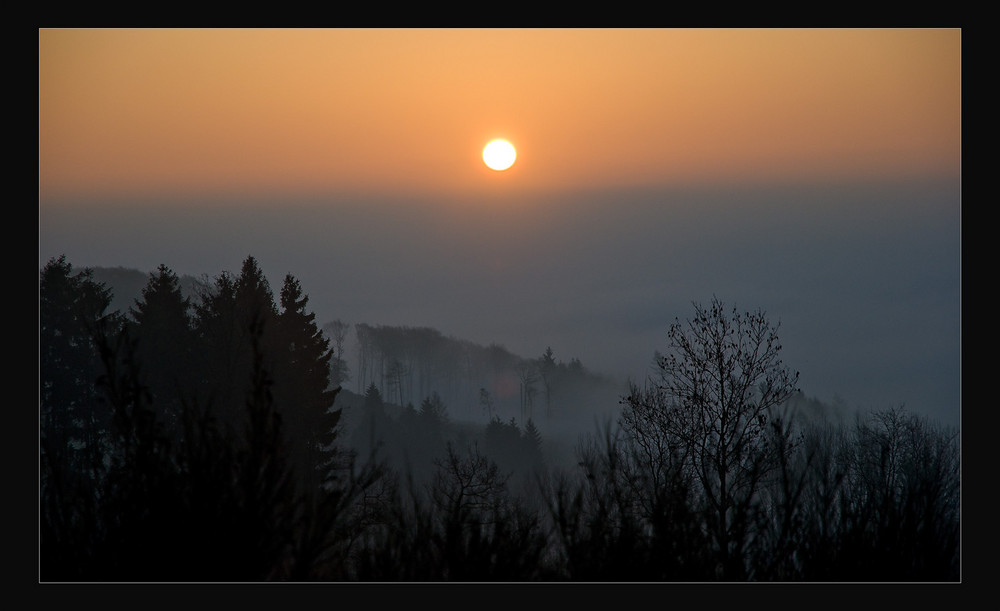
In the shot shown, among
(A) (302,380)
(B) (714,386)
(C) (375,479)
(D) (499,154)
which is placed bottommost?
(C) (375,479)

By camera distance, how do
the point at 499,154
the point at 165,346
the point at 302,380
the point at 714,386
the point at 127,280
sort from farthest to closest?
the point at 127,280 → the point at 302,380 → the point at 499,154 → the point at 165,346 → the point at 714,386

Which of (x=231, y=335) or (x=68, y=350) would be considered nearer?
(x=231, y=335)

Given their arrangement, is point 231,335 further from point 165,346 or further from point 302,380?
point 302,380

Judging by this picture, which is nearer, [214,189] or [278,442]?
[278,442]

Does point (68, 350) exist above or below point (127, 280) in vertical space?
below

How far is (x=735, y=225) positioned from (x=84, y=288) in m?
41.6

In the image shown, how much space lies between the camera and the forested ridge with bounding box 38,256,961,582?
6113 millimetres

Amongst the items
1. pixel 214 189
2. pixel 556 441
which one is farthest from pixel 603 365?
pixel 214 189

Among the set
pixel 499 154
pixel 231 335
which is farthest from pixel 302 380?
pixel 499 154

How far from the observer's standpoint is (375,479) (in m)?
6.29

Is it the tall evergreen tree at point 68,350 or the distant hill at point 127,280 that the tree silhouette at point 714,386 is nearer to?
the tall evergreen tree at point 68,350

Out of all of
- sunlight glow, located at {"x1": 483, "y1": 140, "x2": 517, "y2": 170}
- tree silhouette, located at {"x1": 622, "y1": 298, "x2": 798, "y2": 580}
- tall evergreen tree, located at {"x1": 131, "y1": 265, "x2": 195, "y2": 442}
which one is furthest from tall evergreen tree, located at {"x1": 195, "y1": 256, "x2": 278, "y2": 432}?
tree silhouette, located at {"x1": 622, "y1": 298, "x2": 798, "y2": 580}
